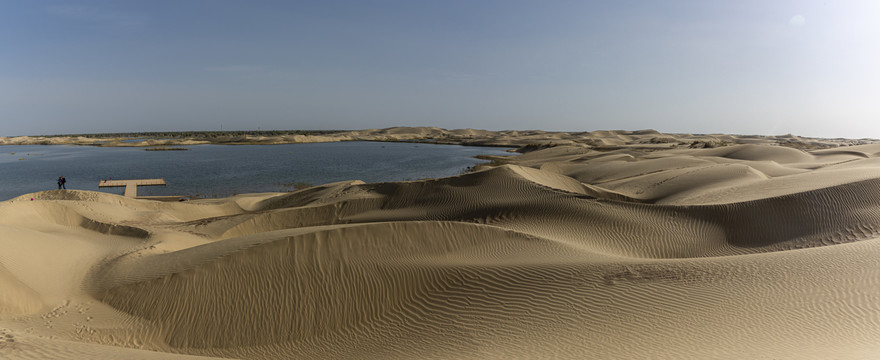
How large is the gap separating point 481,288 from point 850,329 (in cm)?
477

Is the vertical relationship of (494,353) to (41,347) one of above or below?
below

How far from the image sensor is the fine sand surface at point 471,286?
5.21 meters

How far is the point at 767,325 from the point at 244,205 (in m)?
19.3

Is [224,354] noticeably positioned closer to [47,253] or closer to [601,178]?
[47,253]

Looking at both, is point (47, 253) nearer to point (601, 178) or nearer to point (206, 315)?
point (206, 315)

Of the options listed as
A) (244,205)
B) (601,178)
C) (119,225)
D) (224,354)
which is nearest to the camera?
(224,354)

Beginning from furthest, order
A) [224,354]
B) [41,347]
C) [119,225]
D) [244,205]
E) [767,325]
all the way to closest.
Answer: [244,205]
[119,225]
[224,354]
[767,325]
[41,347]

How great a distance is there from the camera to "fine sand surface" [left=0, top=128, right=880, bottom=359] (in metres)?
5.21

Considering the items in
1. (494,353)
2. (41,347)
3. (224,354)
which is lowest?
(224,354)

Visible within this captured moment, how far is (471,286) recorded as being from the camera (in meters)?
7.38

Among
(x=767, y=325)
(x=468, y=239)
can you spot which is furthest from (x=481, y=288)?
(x=767, y=325)

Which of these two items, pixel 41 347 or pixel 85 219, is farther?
pixel 85 219

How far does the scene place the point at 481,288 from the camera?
727cm

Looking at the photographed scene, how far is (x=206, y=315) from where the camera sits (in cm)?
723
